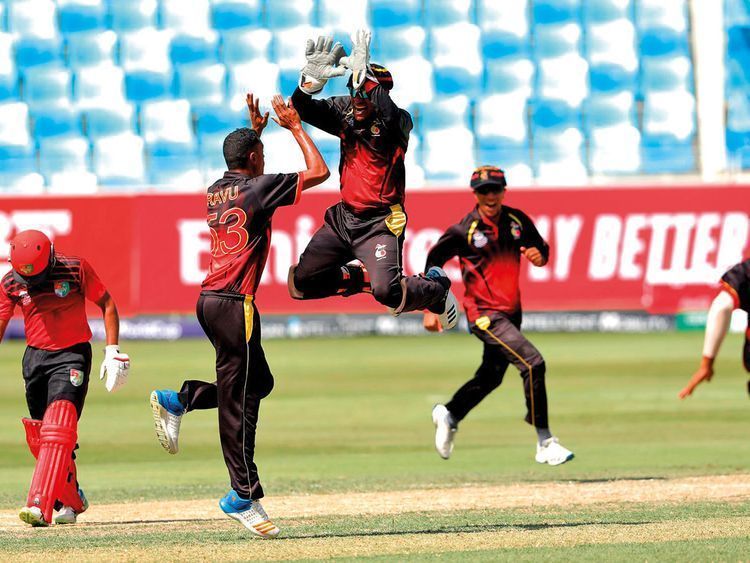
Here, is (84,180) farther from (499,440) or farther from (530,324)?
(499,440)

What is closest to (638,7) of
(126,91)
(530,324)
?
(530,324)

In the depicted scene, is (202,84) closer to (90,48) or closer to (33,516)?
(90,48)

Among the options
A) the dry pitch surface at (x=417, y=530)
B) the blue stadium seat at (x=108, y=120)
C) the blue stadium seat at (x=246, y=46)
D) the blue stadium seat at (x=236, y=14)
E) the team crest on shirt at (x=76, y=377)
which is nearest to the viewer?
the dry pitch surface at (x=417, y=530)

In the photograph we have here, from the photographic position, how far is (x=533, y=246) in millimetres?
11055

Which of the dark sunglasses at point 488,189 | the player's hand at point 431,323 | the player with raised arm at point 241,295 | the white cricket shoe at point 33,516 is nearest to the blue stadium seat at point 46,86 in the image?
the dark sunglasses at point 488,189

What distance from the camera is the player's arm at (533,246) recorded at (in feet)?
35.9

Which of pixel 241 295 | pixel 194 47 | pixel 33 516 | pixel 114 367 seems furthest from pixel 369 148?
pixel 194 47

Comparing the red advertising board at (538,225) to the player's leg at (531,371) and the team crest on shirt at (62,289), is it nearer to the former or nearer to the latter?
the player's leg at (531,371)

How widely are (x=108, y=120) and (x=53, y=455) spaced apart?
18.3m

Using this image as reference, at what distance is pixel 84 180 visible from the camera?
2489 cm

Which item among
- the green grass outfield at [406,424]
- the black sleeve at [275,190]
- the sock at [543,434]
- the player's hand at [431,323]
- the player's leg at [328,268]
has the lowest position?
the green grass outfield at [406,424]

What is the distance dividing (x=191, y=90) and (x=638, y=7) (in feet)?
29.5

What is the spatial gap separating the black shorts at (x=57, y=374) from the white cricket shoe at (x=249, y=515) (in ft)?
4.53

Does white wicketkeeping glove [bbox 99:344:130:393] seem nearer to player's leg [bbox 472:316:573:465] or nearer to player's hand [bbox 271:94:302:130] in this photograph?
player's hand [bbox 271:94:302:130]
